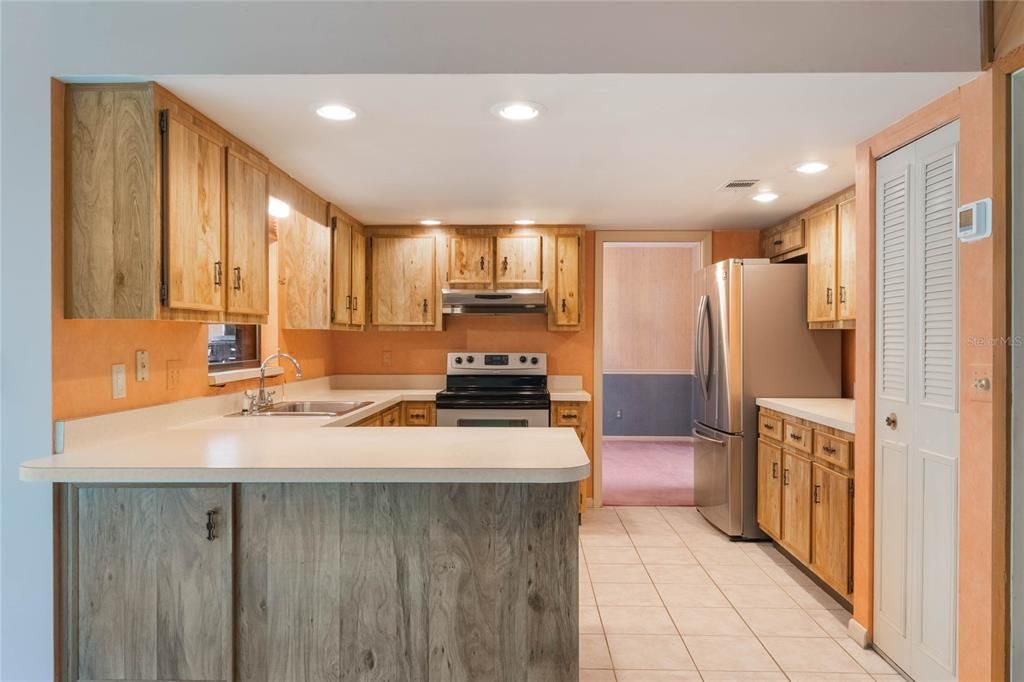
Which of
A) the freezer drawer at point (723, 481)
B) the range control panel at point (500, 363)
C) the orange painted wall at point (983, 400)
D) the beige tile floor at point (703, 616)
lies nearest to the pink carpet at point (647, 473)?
the freezer drawer at point (723, 481)

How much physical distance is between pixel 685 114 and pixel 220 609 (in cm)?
229

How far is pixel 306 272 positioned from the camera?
139 inches

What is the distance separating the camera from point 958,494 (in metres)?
2.02

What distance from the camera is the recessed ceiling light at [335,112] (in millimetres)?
2158

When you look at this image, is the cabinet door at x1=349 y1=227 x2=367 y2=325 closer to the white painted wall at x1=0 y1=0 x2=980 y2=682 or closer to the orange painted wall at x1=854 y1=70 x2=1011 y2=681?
the white painted wall at x1=0 y1=0 x2=980 y2=682

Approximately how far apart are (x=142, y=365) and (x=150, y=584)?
0.88 meters

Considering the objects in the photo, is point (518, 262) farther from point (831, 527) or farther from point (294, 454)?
point (294, 454)

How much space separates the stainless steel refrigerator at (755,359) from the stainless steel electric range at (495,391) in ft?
4.01

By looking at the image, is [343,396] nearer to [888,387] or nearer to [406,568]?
[406,568]

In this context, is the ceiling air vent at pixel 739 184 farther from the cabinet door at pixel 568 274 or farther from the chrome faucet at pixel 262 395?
the chrome faucet at pixel 262 395

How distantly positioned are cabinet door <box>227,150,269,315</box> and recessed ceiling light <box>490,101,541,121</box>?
1115 mm

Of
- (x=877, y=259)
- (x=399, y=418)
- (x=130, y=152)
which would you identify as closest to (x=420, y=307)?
(x=399, y=418)

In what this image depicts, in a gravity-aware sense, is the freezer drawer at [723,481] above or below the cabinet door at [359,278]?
below

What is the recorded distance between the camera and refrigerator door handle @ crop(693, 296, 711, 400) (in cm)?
416
